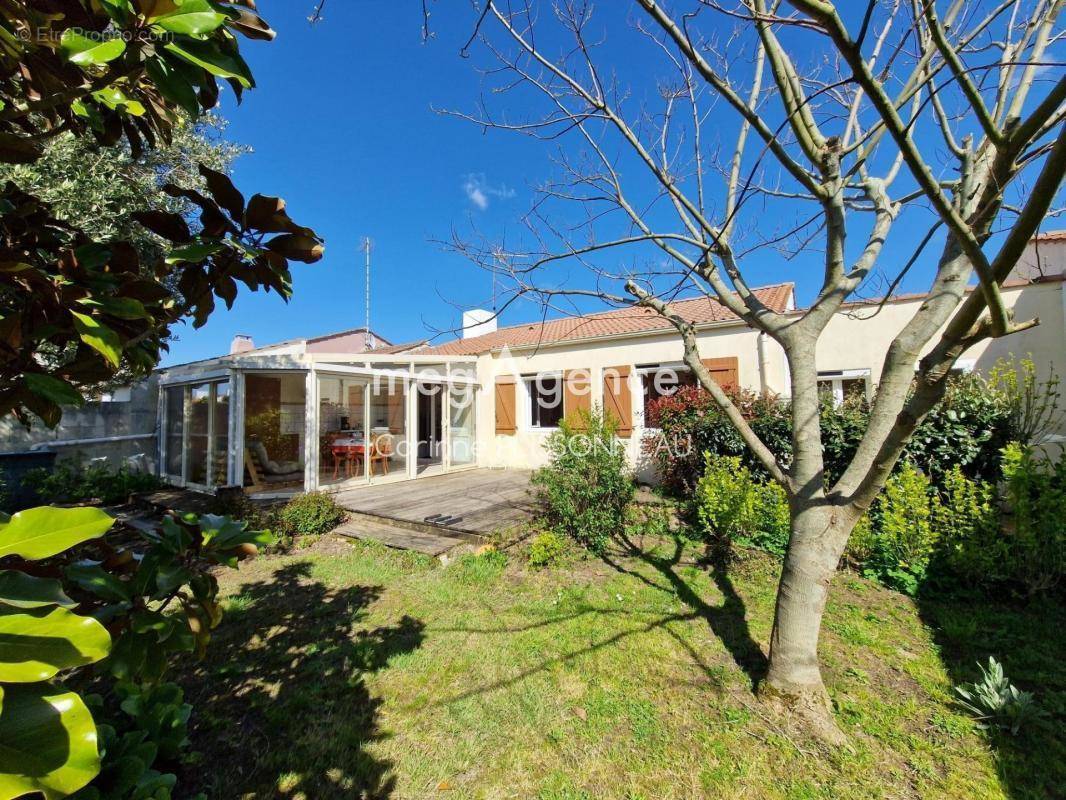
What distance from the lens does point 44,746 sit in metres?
0.62

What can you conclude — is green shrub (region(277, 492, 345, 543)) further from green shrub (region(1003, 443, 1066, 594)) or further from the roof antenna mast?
green shrub (region(1003, 443, 1066, 594))

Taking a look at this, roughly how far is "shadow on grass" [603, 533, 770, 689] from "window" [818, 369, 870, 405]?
15.5 feet

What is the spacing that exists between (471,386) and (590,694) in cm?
995

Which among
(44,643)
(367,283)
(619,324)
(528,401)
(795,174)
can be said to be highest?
(367,283)

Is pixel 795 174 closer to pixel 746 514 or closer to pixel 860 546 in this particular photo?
pixel 746 514

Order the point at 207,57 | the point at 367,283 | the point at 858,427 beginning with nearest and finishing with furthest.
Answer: the point at 207,57 < the point at 858,427 < the point at 367,283

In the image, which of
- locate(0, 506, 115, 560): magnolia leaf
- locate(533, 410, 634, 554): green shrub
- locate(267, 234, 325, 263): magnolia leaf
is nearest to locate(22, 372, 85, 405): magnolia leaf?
locate(0, 506, 115, 560): magnolia leaf

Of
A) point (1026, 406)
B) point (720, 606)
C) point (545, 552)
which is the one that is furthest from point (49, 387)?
point (1026, 406)

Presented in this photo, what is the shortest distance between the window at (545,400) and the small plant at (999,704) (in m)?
8.98

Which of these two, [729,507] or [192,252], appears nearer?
[192,252]

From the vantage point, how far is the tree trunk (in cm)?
263

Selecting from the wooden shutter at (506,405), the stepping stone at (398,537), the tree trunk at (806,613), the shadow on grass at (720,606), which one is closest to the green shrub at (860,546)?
the shadow on grass at (720,606)

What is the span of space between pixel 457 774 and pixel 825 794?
193 cm

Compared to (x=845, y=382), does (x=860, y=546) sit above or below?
below
